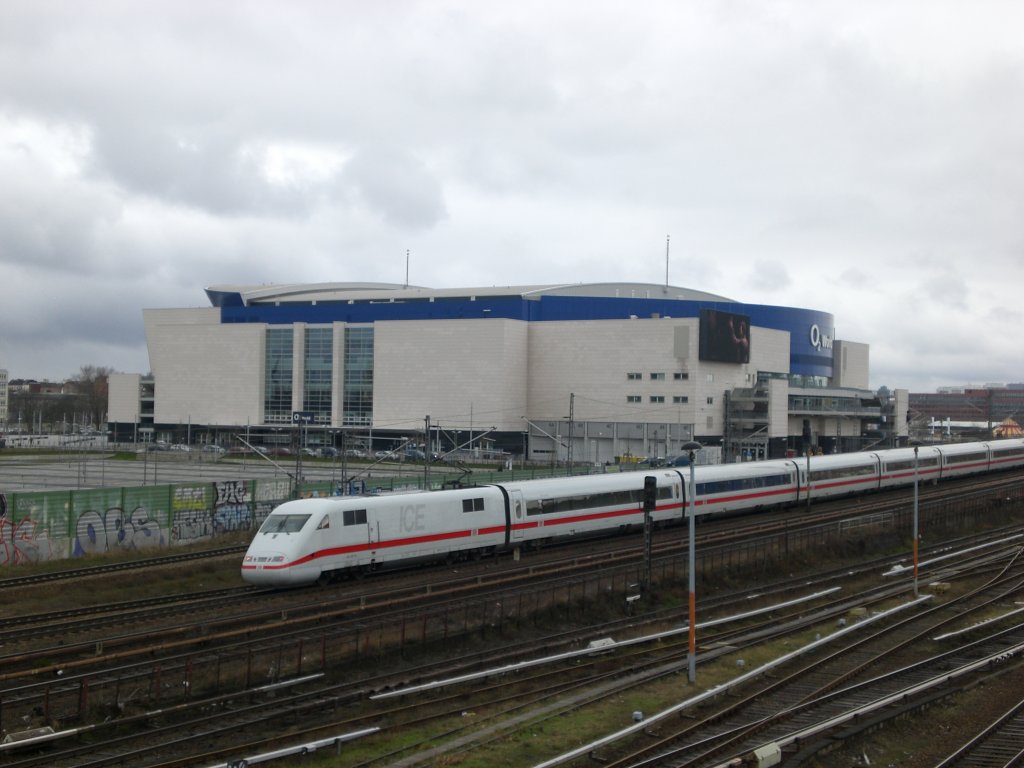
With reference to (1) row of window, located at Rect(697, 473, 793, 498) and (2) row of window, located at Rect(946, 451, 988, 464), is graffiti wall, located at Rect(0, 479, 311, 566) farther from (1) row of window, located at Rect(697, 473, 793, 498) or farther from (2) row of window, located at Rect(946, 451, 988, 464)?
→ (2) row of window, located at Rect(946, 451, 988, 464)

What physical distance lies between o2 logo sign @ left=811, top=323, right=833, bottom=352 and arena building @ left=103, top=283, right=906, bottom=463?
41cm

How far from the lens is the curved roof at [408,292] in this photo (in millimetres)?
119500

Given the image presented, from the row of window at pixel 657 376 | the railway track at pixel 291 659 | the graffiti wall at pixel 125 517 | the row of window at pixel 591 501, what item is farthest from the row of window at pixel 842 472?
the row of window at pixel 657 376

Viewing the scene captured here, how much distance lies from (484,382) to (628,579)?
244 feet

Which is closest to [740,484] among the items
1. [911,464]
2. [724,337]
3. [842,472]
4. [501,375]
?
[842,472]

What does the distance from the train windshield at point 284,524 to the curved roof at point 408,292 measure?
84.3 m

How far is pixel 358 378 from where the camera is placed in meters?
114

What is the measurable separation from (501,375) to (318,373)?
24528 millimetres

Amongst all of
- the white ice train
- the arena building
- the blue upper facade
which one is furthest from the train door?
the blue upper facade

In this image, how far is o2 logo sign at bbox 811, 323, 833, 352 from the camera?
132 metres

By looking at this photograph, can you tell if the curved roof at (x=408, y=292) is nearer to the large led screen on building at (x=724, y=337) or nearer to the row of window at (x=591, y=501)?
the large led screen on building at (x=724, y=337)

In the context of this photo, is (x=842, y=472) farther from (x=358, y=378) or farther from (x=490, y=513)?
(x=358, y=378)

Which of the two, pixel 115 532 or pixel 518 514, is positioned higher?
pixel 518 514

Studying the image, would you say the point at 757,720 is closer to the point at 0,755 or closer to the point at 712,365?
the point at 0,755
